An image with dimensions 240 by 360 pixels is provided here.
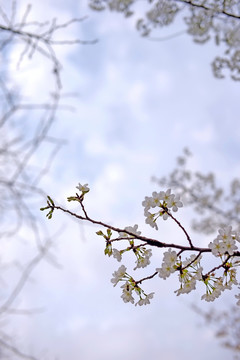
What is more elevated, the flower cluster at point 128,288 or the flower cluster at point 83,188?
the flower cluster at point 83,188

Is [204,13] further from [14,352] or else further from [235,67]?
[14,352]

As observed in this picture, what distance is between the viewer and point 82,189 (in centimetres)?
152

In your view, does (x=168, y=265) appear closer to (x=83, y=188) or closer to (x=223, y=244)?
(x=223, y=244)

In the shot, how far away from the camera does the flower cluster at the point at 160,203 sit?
154 cm

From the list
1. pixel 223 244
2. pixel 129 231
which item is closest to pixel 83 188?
pixel 129 231

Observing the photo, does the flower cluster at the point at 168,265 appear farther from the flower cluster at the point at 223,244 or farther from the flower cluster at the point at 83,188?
the flower cluster at the point at 83,188

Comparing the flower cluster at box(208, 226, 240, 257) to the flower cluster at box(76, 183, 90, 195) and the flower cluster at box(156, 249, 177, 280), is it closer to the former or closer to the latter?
the flower cluster at box(156, 249, 177, 280)

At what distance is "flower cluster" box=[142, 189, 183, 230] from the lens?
1.54 metres

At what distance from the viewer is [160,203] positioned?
5.08ft

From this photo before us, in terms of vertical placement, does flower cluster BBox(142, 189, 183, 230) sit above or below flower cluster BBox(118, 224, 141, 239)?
above

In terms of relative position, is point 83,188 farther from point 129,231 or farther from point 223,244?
point 223,244

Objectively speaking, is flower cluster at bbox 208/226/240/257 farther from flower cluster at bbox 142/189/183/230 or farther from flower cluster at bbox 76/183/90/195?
flower cluster at bbox 76/183/90/195

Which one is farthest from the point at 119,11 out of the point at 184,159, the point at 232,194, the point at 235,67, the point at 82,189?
the point at 232,194

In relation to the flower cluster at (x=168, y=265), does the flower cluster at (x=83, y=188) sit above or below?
above
